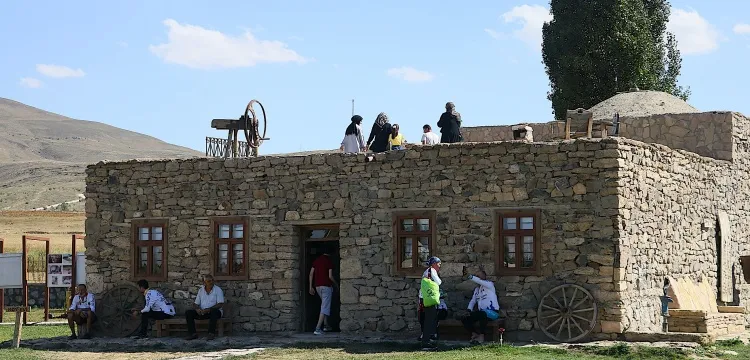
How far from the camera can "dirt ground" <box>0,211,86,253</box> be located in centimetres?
4497

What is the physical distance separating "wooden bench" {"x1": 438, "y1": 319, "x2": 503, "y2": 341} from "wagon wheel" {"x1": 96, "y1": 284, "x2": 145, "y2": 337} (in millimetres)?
6304

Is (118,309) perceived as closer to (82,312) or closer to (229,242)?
(82,312)

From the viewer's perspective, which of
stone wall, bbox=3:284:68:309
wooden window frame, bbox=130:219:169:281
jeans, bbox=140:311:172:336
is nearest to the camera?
jeans, bbox=140:311:172:336

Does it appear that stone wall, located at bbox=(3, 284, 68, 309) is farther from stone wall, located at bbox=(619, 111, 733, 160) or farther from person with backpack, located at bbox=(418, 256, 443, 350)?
stone wall, located at bbox=(619, 111, 733, 160)

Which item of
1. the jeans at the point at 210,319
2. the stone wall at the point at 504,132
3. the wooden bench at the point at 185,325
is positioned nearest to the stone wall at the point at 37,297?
the wooden bench at the point at 185,325

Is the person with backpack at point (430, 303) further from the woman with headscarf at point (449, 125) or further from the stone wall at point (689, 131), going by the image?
the stone wall at point (689, 131)

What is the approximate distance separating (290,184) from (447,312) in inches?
151

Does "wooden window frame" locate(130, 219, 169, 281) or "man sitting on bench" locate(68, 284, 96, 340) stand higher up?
"wooden window frame" locate(130, 219, 169, 281)

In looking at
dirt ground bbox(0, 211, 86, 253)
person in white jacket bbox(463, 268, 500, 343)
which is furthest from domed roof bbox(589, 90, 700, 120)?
dirt ground bbox(0, 211, 86, 253)

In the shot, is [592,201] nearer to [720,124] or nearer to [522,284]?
[522,284]

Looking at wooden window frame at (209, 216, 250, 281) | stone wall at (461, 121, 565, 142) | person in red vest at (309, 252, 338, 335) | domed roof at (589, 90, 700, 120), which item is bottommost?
person in red vest at (309, 252, 338, 335)

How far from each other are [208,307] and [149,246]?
204cm

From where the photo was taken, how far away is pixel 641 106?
1072 inches

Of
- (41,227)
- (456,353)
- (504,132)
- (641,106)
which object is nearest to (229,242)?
(456,353)
